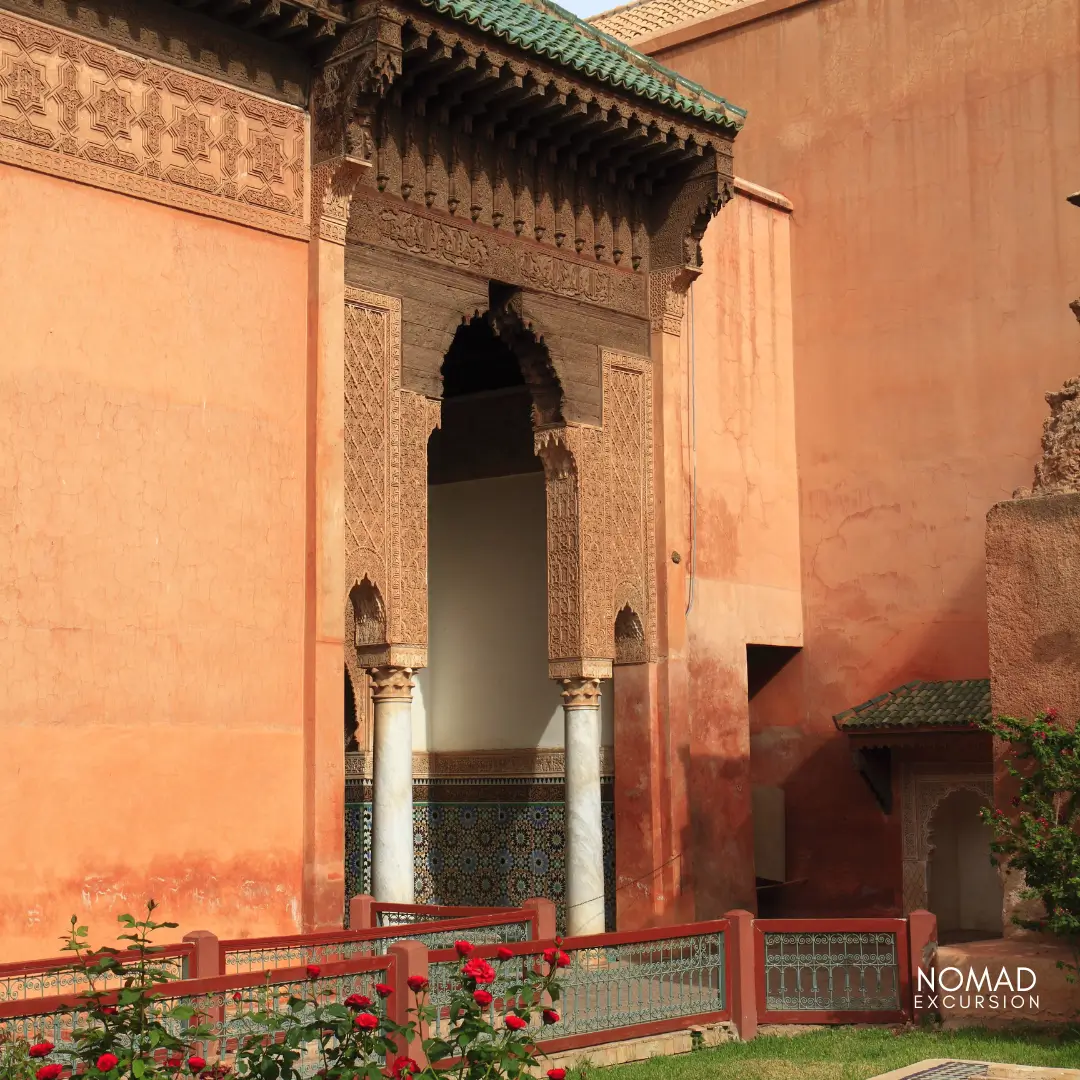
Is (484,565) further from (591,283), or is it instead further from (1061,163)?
(1061,163)

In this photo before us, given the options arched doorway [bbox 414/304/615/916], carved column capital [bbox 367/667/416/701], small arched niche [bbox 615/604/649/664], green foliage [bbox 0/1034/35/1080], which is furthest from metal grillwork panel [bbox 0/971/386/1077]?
arched doorway [bbox 414/304/615/916]

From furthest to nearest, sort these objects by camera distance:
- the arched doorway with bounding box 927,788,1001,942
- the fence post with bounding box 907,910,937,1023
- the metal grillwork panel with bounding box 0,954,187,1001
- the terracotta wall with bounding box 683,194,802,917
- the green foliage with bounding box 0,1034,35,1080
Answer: the arched doorway with bounding box 927,788,1001,942
the terracotta wall with bounding box 683,194,802,917
the fence post with bounding box 907,910,937,1023
the metal grillwork panel with bounding box 0,954,187,1001
the green foliage with bounding box 0,1034,35,1080

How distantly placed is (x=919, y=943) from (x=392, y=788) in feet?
11.2

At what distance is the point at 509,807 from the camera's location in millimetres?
13508

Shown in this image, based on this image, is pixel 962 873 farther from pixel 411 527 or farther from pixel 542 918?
pixel 542 918

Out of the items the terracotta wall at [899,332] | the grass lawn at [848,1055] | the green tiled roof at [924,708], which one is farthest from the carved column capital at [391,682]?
the green tiled roof at [924,708]

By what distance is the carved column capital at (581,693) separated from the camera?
11789 millimetres

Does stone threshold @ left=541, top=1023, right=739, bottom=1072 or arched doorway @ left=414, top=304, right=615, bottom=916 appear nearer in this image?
stone threshold @ left=541, top=1023, right=739, bottom=1072

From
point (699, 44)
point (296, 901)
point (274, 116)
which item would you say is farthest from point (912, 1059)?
point (699, 44)

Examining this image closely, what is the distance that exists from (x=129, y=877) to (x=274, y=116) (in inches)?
169

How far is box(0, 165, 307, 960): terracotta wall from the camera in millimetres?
8367

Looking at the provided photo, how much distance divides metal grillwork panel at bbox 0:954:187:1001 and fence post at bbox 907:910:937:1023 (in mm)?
3590

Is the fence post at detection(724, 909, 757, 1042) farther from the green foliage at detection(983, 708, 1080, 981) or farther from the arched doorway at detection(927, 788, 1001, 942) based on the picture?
the arched doorway at detection(927, 788, 1001, 942)

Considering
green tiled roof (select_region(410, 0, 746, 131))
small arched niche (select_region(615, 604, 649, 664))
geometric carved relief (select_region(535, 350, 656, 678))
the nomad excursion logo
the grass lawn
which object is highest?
green tiled roof (select_region(410, 0, 746, 131))
